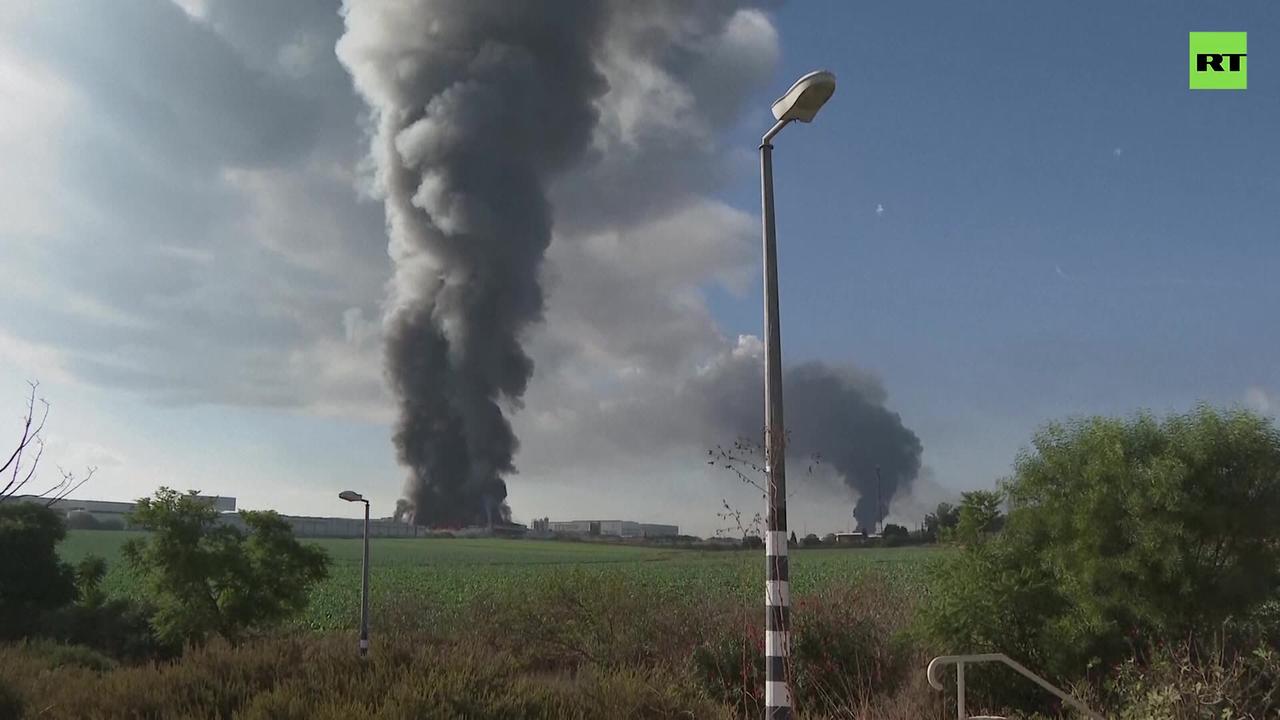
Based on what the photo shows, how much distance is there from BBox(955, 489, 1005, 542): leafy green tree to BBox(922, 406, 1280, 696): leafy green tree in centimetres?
72

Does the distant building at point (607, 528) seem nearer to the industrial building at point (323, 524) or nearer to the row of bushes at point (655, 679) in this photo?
the industrial building at point (323, 524)

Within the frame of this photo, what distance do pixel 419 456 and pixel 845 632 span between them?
77434 millimetres

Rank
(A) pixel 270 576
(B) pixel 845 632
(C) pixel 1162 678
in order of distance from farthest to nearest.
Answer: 1. (A) pixel 270 576
2. (B) pixel 845 632
3. (C) pixel 1162 678

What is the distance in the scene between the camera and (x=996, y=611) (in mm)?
15336

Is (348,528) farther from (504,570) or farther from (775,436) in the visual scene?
(775,436)

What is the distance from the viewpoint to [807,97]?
939cm

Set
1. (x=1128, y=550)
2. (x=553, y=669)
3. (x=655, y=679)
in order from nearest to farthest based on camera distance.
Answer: (x=655, y=679)
(x=1128, y=550)
(x=553, y=669)

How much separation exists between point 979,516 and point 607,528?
3555 inches

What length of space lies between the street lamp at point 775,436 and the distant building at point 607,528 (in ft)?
294

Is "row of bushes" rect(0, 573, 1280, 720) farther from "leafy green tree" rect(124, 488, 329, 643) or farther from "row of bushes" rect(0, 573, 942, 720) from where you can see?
"leafy green tree" rect(124, 488, 329, 643)

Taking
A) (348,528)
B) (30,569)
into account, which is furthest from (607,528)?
(30,569)

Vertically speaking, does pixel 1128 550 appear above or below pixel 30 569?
above

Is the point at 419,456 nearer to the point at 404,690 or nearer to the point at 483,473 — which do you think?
the point at 483,473

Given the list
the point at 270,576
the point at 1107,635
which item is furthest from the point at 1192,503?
the point at 270,576
